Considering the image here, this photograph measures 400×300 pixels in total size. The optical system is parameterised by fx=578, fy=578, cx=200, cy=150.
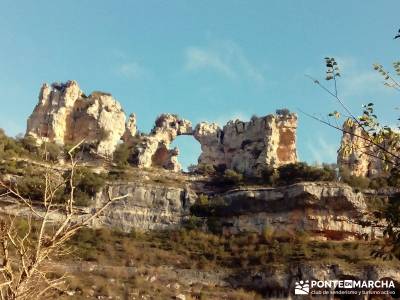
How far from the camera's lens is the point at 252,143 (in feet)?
198

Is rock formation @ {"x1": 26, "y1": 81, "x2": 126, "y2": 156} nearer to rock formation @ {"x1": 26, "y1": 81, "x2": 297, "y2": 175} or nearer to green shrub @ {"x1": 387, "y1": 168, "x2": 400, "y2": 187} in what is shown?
rock formation @ {"x1": 26, "y1": 81, "x2": 297, "y2": 175}

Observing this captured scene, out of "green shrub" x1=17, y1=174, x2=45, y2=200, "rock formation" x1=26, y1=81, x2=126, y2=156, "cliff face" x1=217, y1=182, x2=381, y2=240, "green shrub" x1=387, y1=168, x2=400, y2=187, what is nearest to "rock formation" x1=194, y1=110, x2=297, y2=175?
"cliff face" x1=217, y1=182, x2=381, y2=240

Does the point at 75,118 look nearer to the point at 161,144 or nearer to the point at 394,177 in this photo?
the point at 161,144

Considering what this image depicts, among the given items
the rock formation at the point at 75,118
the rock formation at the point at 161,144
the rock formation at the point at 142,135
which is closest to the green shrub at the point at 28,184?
the rock formation at the point at 142,135

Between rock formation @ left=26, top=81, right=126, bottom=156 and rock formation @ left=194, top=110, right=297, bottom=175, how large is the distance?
406 inches

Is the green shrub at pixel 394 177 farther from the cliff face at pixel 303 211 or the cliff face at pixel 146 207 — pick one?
the cliff face at pixel 146 207

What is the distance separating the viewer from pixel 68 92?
61250mm

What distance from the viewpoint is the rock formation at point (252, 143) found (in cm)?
5778

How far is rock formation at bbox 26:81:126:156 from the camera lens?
58.4 m

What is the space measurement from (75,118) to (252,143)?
1872 cm

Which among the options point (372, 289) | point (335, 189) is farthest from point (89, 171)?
point (372, 289)

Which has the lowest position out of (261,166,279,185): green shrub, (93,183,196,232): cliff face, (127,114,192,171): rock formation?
(93,183,196,232): cliff face

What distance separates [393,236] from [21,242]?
4.26 m

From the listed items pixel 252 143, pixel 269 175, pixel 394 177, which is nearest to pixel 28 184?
pixel 269 175
